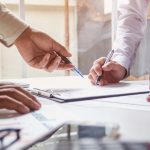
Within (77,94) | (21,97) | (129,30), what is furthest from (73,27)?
(21,97)

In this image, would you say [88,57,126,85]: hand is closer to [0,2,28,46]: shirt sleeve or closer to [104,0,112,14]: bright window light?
[0,2,28,46]: shirt sleeve

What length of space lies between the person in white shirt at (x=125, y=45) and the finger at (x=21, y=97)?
0.50 metres

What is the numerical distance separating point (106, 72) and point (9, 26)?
412 millimetres

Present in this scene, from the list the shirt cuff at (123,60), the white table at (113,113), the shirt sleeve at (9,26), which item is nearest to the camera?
the white table at (113,113)

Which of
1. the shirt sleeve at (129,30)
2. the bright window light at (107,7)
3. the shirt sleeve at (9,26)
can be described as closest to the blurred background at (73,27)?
the bright window light at (107,7)

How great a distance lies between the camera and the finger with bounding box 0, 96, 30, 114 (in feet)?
2.13

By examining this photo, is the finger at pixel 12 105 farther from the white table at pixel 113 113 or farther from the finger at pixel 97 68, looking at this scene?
the finger at pixel 97 68

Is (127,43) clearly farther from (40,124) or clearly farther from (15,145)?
(15,145)

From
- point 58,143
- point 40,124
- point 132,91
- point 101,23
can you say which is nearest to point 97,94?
point 132,91

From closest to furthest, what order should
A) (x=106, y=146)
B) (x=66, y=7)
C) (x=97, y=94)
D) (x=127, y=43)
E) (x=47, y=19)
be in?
(x=106, y=146)
(x=97, y=94)
(x=127, y=43)
(x=66, y=7)
(x=47, y=19)

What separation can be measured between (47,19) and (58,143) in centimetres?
253

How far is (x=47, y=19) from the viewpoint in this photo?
288 centimetres

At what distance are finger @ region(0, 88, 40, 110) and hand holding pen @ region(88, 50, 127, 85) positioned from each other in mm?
500

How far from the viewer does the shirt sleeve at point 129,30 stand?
1399 millimetres
